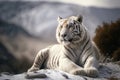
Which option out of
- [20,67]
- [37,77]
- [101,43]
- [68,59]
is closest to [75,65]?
[68,59]

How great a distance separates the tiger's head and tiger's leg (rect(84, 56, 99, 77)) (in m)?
0.54

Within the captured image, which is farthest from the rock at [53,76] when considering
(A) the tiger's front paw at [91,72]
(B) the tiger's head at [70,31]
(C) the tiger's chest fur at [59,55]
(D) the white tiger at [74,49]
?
(B) the tiger's head at [70,31]

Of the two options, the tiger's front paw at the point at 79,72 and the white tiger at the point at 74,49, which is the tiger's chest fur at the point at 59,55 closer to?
the white tiger at the point at 74,49

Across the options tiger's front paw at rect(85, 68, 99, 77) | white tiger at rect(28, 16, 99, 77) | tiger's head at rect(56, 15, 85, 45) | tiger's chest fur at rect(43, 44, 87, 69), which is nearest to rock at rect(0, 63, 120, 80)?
tiger's front paw at rect(85, 68, 99, 77)

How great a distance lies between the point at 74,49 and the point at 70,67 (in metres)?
0.73

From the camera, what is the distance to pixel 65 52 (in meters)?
10.7

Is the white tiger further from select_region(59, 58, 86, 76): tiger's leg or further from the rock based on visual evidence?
the rock

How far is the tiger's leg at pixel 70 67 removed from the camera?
9.77 m

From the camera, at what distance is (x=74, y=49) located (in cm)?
1069

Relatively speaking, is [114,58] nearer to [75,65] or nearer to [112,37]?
[112,37]

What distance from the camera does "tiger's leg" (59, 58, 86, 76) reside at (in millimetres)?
9773

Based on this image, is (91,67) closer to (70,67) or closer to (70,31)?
(70,67)

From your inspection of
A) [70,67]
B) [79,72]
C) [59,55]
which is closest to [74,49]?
[59,55]

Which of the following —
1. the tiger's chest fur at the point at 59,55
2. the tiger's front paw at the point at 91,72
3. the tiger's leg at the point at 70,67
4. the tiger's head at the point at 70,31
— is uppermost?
the tiger's head at the point at 70,31
